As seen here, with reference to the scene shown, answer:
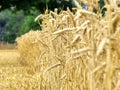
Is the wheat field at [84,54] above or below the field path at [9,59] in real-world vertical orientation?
below

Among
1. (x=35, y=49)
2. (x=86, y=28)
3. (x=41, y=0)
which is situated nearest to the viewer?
(x=86, y=28)

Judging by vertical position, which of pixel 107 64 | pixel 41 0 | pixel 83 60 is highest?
pixel 41 0

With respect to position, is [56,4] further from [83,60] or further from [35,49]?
[83,60]

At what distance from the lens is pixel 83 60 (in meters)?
2.77

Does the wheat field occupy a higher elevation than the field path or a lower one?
lower

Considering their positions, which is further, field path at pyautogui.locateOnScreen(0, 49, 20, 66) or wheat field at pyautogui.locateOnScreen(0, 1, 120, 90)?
field path at pyautogui.locateOnScreen(0, 49, 20, 66)

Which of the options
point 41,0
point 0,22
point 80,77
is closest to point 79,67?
point 80,77

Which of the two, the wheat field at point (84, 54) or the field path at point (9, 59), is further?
the field path at point (9, 59)

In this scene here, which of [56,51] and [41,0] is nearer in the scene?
[56,51]

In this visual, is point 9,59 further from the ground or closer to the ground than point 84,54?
further from the ground

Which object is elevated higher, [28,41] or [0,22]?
[0,22]

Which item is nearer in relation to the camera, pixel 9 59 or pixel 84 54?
pixel 84 54

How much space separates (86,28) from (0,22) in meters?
61.5

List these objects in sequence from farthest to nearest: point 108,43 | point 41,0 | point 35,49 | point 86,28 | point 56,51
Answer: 1. point 41,0
2. point 35,49
3. point 56,51
4. point 86,28
5. point 108,43
